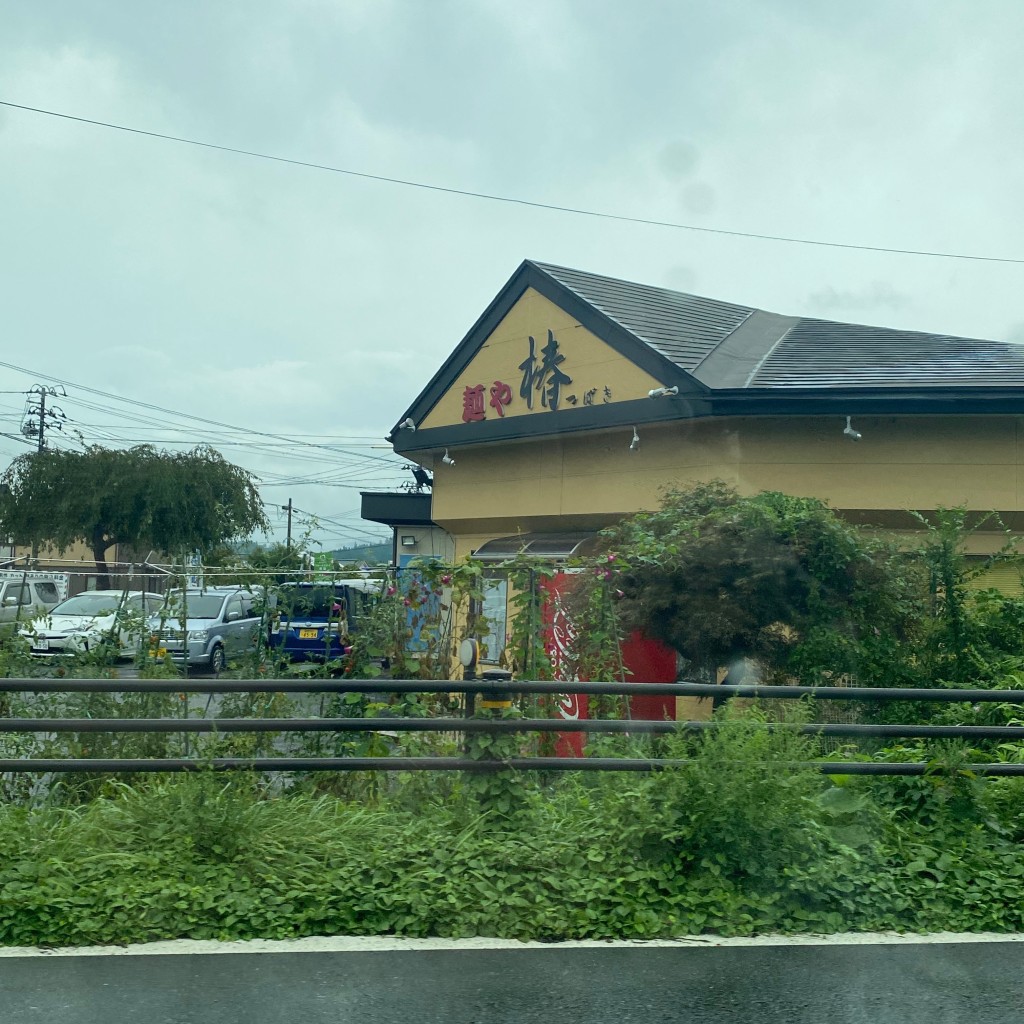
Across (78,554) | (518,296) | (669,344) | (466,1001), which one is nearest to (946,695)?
(466,1001)

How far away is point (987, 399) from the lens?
13.0 meters

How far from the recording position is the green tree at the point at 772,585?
9.88 metres

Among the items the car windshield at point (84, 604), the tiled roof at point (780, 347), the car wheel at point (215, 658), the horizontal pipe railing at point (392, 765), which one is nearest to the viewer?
the horizontal pipe railing at point (392, 765)

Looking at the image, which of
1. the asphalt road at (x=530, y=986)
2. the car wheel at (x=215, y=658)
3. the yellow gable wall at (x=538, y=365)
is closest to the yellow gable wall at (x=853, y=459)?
the yellow gable wall at (x=538, y=365)

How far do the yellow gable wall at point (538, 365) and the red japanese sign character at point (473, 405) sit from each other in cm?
9

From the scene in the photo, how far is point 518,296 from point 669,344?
339 cm

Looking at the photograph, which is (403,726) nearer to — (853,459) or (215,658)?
(853,459)

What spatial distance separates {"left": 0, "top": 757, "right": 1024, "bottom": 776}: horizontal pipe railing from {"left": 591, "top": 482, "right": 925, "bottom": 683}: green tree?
3239 mm

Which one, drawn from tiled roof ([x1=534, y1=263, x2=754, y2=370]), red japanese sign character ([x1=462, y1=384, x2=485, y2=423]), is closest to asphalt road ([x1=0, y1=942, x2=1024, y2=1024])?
tiled roof ([x1=534, y1=263, x2=754, y2=370])

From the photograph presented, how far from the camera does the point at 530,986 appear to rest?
15.4ft

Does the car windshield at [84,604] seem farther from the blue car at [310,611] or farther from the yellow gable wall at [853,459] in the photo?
the blue car at [310,611]

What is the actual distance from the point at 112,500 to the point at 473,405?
26639mm

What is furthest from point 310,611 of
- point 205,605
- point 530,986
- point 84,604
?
point 84,604

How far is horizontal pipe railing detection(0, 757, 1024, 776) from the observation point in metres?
6.21
